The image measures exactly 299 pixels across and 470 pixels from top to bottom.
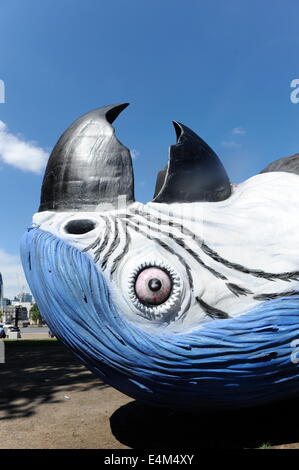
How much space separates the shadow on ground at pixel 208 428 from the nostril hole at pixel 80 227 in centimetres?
203

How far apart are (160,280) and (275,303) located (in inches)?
37.4

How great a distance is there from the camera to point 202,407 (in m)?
3.40

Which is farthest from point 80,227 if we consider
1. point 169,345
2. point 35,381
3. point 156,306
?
point 35,381

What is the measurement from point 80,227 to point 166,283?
868 mm

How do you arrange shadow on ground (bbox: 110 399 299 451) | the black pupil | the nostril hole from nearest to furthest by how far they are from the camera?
the black pupil < the nostril hole < shadow on ground (bbox: 110 399 299 451)

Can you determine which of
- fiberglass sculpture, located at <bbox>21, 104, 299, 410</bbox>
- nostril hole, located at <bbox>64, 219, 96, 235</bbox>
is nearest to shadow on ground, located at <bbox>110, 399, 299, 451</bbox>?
fiberglass sculpture, located at <bbox>21, 104, 299, 410</bbox>

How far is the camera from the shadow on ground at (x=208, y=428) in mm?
3814

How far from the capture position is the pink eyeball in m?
3.13

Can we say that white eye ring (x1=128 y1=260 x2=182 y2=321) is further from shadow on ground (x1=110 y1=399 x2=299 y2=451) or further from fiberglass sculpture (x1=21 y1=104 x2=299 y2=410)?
shadow on ground (x1=110 y1=399 x2=299 y2=451)

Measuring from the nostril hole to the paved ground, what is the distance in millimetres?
2010

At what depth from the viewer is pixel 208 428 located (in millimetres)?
4219

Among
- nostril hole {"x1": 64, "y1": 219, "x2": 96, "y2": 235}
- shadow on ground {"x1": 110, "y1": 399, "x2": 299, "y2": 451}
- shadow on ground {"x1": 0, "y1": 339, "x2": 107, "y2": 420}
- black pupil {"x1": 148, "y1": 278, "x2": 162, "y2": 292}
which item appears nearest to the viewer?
black pupil {"x1": 148, "y1": 278, "x2": 162, "y2": 292}

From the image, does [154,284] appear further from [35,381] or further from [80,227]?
[35,381]
